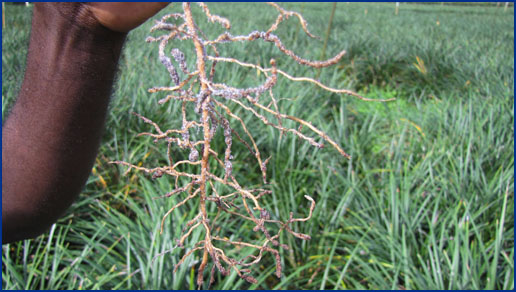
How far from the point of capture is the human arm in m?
0.32

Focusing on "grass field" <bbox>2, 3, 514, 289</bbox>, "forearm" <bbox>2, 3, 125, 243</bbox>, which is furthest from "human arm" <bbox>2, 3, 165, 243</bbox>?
"grass field" <bbox>2, 3, 514, 289</bbox>

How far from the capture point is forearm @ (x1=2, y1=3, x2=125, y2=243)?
1.09 ft

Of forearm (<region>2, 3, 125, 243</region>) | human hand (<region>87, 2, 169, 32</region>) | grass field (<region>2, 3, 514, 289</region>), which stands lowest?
grass field (<region>2, 3, 514, 289</region>)

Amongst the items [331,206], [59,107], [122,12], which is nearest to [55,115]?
[59,107]

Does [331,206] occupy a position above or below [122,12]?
below

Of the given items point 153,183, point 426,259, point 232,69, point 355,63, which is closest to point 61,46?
point 426,259

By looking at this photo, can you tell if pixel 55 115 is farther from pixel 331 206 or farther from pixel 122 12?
Result: pixel 331 206

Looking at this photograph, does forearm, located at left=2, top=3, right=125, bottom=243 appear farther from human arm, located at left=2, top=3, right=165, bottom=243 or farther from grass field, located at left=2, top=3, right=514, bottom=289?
grass field, located at left=2, top=3, right=514, bottom=289

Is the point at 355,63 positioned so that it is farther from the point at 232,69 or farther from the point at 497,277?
the point at 497,277

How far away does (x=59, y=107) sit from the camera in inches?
14.1

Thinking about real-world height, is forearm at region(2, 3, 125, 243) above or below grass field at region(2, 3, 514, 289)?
above

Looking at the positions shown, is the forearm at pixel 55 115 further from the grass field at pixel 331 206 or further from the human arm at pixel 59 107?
the grass field at pixel 331 206

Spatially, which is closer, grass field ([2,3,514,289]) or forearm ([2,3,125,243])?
forearm ([2,3,125,243])

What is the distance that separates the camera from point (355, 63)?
3.92 meters
